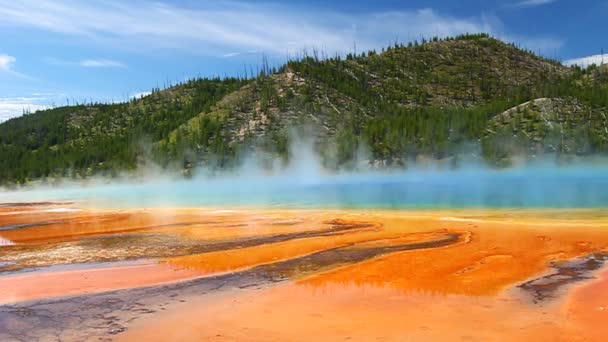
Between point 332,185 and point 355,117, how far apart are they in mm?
44668

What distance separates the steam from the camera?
30250mm

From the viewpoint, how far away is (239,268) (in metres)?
12.4

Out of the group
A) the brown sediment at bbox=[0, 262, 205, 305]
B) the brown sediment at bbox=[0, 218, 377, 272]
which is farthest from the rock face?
the brown sediment at bbox=[0, 262, 205, 305]

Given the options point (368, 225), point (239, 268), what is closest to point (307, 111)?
point (368, 225)

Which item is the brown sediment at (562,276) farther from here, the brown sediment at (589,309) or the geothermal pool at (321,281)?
the brown sediment at (589,309)

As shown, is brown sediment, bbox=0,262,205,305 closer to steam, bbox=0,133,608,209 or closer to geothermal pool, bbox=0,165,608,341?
geothermal pool, bbox=0,165,608,341

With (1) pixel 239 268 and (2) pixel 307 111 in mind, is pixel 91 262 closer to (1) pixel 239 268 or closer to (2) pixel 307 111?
(1) pixel 239 268

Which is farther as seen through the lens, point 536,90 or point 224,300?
point 536,90

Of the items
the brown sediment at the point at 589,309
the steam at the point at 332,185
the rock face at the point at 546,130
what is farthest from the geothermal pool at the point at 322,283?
the rock face at the point at 546,130

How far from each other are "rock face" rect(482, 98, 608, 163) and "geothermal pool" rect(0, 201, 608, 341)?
60.8 metres

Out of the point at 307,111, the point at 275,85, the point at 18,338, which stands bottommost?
the point at 18,338

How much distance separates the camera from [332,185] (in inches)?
2169

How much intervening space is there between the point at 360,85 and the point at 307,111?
2129cm

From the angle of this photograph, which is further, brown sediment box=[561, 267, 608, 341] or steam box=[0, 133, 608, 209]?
steam box=[0, 133, 608, 209]
